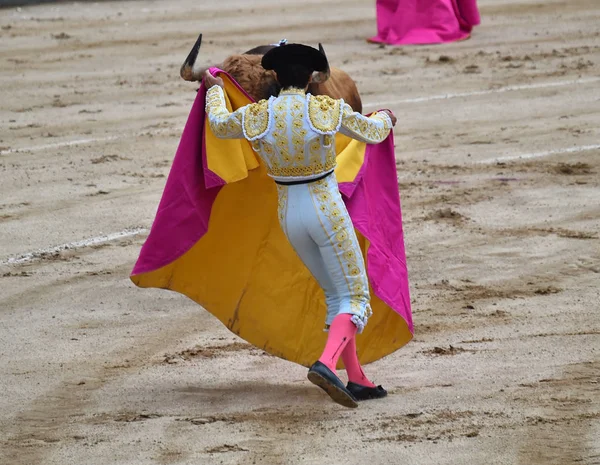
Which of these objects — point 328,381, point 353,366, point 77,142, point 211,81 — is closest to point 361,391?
point 353,366

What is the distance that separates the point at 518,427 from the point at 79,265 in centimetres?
317

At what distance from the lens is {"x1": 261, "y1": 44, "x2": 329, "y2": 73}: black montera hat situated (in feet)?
14.1

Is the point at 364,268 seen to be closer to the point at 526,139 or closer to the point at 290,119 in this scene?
the point at 290,119

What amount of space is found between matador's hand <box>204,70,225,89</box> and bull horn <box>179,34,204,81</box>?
3 cm

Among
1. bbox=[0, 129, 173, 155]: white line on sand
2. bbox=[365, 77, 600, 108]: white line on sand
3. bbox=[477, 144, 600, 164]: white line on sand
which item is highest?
bbox=[0, 129, 173, 155]: white line on sand

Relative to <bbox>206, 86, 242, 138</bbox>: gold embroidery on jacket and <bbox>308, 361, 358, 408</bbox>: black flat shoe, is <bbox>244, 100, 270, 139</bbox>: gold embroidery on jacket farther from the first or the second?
<bbox>308, 361, 358, 408</bbox>: black flat shoe

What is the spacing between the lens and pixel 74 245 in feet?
23.0

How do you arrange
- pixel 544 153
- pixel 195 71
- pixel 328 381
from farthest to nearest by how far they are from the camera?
1. pixel 544 153
2. pixel 195 71
3. pixel 328 381

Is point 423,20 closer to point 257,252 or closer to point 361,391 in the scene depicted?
point 257,252

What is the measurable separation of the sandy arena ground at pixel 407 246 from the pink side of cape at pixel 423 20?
25 cm

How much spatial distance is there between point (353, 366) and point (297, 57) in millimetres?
1239

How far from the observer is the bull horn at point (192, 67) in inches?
176

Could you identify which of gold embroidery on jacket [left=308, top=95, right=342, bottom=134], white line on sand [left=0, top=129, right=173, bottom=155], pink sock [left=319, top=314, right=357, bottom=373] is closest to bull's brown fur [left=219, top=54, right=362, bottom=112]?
gold embroidery on jacket [left=308, top=95, right=342, bottom=134]

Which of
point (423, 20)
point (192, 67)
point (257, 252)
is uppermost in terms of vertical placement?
point (192, 67)
